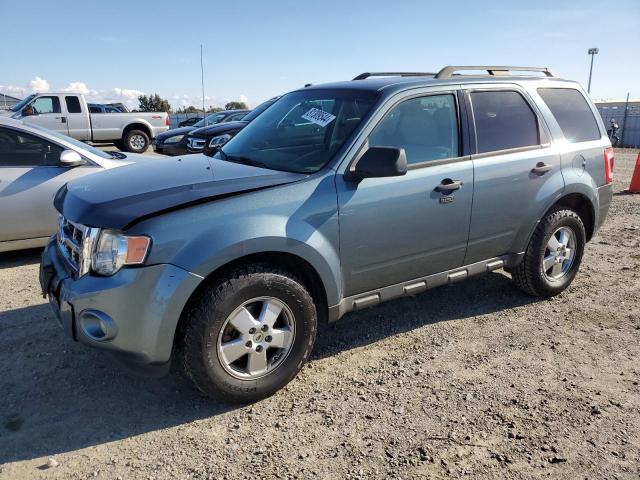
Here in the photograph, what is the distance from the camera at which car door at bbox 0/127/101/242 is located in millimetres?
A: 5309

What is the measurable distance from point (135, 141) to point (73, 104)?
240cm

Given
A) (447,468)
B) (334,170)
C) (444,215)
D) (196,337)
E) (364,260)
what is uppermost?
(334,170)

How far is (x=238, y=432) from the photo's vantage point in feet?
9.50

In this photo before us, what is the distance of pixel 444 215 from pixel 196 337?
6.23 feet

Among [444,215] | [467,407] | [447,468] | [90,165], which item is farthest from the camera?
[90,165]

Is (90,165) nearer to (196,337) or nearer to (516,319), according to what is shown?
(196,337)

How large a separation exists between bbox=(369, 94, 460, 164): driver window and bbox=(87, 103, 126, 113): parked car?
17152mm

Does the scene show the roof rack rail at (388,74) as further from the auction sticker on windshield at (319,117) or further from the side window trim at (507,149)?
the auction sticker on windshield at (319,117)

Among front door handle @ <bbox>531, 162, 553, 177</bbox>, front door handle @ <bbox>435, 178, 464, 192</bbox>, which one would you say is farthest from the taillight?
front door handle @ <bbox>435, 178, 464, 192</bbox>

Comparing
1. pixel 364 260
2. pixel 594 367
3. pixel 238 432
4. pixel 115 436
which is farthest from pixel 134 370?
pixel 594 367

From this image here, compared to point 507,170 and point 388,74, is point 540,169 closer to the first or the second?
point 507,170

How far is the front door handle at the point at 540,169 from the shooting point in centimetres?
419

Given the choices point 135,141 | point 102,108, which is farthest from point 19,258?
point 102,108

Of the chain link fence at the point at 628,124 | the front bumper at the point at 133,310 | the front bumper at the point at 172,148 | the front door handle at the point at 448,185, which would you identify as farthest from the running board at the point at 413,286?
the chain link fence at the point at 628,124
